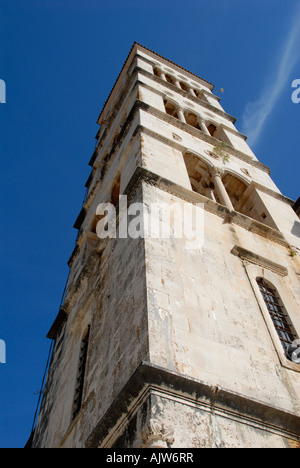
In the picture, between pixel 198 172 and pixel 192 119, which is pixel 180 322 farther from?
pixel 192 119

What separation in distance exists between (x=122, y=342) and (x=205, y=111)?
1551 cm

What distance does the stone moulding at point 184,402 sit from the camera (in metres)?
4.93

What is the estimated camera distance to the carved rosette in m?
4.41

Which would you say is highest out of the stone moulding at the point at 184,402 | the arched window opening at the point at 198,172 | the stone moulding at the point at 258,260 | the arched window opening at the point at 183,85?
the arched window opening at the point at 183,85

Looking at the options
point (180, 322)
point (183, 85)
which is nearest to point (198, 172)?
point (180, 322)

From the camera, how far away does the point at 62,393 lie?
955 cm

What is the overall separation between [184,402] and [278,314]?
3.68 metres

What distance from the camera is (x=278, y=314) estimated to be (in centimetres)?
805

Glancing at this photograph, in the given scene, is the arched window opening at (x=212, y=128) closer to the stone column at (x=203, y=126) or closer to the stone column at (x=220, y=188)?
the stone column at (x=203, y=126)

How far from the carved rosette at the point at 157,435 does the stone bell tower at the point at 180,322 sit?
0.01m

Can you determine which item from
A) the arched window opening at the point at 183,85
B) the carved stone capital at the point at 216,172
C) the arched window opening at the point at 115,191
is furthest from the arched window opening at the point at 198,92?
the arched window opening at the point at 115,191

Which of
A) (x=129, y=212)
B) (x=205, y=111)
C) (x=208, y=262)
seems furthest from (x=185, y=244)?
(x=205, y=111)

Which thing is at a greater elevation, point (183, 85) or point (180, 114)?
point (183, 85)

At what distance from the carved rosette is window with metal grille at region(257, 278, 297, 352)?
347 centimetres
